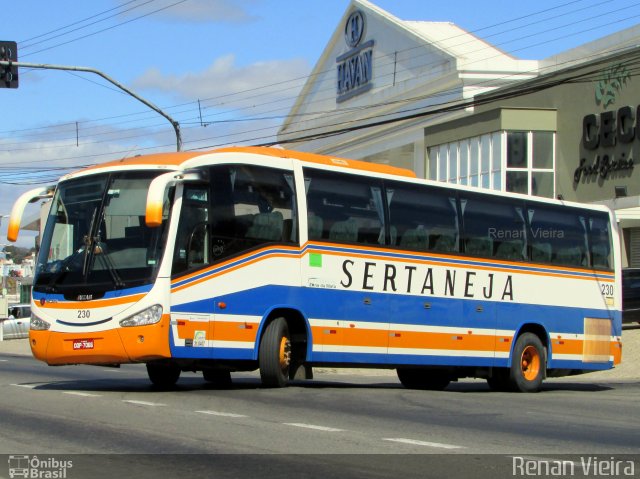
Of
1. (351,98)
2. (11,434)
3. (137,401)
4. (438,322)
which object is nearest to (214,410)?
(137,401)

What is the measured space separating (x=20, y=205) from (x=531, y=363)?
994 centimetres

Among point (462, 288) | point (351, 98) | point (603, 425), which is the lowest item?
point (603, 425)

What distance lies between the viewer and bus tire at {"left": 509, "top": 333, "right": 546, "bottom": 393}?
20.1 meters

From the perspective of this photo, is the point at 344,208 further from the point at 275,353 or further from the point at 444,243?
the point at 275,353

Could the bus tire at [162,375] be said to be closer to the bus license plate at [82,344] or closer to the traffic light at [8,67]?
the bus license plate at [82,344]

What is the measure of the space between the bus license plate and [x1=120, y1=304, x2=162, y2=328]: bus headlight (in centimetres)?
55

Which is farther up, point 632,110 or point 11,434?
point 632,110

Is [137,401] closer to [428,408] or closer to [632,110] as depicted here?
[428,408]

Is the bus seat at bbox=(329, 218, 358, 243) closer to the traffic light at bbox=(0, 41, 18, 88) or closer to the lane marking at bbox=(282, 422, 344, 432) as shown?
the lane marking at bbox=(282, 422, 344, 432)

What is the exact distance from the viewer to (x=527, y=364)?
20.6 meters

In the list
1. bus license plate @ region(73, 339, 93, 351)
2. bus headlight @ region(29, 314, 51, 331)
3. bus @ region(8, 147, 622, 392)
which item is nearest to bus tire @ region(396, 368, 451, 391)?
bus @ region(8, 147, 622, 392)

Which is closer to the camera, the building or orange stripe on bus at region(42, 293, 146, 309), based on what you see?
orange stripe on bus at region(42, 293, 146, 309)

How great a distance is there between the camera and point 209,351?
1544 centimetres

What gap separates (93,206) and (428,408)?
5.45m
